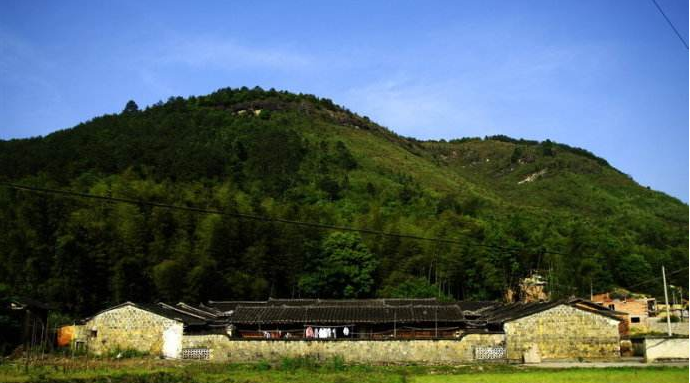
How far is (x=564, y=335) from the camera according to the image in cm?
2783

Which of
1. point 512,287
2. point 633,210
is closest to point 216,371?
point 512,287

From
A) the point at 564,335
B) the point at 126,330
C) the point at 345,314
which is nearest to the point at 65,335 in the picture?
the point at 126,330

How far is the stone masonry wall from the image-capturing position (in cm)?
2958

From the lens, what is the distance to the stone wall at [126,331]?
29547 mm

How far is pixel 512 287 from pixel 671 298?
1717 centimetres

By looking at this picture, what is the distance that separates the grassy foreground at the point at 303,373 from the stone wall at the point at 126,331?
342cm

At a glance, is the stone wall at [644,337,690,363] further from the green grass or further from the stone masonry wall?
the stone masonry wall

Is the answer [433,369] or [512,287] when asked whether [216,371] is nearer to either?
[433,369]

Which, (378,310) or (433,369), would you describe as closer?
(433,369)

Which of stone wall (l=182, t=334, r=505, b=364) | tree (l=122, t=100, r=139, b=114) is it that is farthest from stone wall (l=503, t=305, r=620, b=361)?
tree (l=122, t=100, r=139, b=114)

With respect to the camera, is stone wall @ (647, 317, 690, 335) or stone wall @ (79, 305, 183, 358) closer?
stone wall @ (79, 305, 183, 358)

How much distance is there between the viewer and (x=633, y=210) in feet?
315

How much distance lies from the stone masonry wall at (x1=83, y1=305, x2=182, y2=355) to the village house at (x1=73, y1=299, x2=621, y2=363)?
0.15 feet

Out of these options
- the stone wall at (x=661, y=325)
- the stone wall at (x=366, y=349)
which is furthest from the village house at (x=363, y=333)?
the stone wall at (x=661, y=325)
